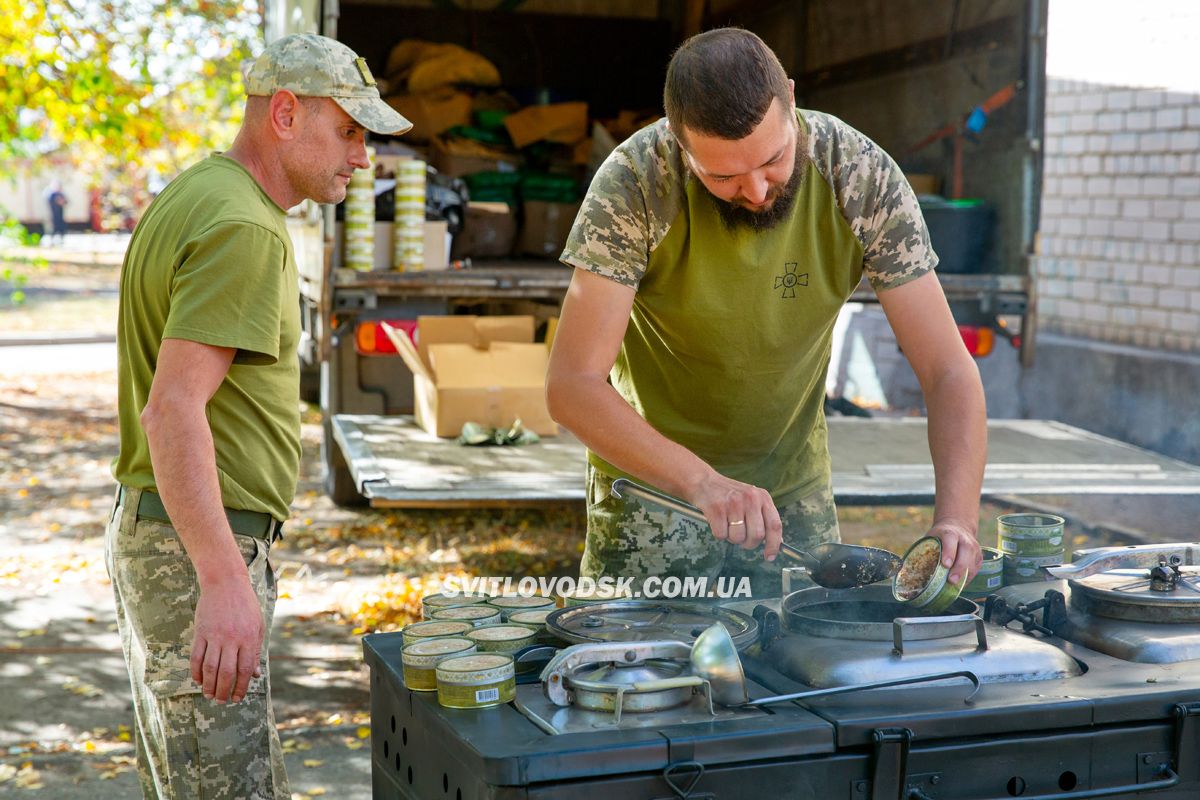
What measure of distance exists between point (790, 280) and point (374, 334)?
3548mm

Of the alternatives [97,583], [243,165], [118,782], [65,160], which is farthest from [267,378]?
[65,160]

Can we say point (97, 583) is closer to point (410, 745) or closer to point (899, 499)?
point (899, 499)

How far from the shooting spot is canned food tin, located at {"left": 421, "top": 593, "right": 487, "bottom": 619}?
2242 millimetres

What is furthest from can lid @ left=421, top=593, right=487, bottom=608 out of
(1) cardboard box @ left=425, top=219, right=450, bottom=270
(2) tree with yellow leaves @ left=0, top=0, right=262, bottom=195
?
(2) tree with yellow leaves @ left=0, top=0, right=262, bottom=195

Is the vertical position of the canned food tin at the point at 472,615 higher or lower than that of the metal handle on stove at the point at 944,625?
lower

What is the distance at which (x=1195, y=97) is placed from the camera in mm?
8570

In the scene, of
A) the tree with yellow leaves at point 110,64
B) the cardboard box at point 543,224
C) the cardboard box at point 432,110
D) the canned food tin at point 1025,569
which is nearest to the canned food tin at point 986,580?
the canned food tin at point 1025,569

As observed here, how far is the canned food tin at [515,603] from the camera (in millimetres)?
2238

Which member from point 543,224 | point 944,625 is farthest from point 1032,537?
point 543,224

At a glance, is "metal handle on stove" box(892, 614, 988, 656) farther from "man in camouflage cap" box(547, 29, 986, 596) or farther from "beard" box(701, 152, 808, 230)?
"beard" box(701, 152, 808, 230)

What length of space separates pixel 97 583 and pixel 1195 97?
7268 mm

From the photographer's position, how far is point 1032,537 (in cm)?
255

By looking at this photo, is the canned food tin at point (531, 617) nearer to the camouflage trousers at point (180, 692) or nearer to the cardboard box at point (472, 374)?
the camouflage trousers at point (180, 692)

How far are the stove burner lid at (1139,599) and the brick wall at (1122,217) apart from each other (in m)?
6.60
